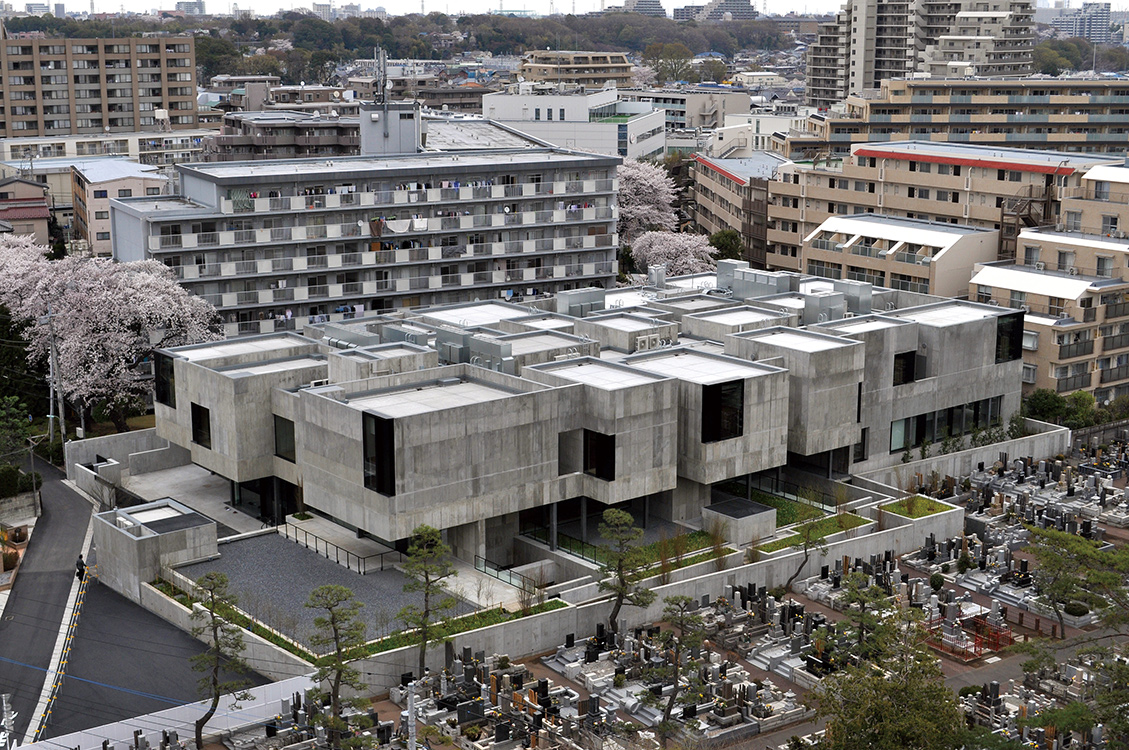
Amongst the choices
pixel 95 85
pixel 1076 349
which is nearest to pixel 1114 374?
pixel 1076 349

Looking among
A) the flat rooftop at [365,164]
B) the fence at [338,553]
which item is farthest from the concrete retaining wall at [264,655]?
the flat rooftop at [365,164]

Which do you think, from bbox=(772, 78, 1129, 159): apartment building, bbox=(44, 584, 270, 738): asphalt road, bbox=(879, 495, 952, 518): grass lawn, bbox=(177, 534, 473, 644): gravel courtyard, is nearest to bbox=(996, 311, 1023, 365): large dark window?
bbox=(879, 495, 952, 518): grass lawn

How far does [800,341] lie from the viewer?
59.6 m

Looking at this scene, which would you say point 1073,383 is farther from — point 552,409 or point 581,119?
point 581,119

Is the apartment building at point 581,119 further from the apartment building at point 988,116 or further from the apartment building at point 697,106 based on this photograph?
the apartment building at point 697,106

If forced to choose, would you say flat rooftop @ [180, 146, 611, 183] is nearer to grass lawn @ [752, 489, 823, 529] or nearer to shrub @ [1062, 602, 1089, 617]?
grass lawn @ [752, 489, 823, 529]

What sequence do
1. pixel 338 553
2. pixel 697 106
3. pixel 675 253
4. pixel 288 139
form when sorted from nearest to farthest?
pixel 338 553, pixel 675 253, pixel 288 139, pixel 697 106

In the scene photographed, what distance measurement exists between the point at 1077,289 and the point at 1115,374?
6114 mm

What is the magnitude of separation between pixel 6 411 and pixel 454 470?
26.5m

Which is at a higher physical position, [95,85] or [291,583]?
[95,85]

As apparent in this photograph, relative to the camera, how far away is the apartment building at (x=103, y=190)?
352 feet

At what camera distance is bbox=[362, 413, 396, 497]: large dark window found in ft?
152

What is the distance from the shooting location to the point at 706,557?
50875 mm

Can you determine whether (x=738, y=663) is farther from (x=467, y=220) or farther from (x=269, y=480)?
(x=467, y=220)
